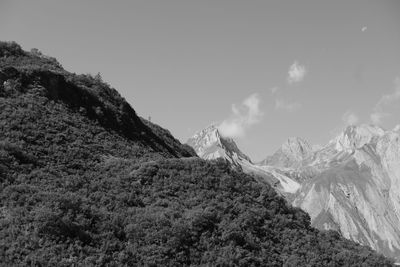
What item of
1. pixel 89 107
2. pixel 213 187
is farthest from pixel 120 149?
pixel 213 187

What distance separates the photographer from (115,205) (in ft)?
101

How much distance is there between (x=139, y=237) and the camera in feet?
90.2

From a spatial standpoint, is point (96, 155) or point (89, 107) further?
point (89, 107)

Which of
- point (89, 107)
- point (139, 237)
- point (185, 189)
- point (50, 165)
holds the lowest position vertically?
point (139, 237)

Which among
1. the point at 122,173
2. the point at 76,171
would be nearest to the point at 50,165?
the point at 76,171

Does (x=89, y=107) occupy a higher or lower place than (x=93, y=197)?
higher

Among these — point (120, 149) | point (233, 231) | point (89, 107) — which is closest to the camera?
point (233, 231)

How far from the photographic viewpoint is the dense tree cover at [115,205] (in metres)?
25.3

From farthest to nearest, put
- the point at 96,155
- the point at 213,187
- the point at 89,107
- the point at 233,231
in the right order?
1. the point at 89,107
2. the point at 96,155
3. the point at 213,187
4. the point at 233,231

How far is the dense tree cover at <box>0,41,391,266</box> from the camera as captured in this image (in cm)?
2533

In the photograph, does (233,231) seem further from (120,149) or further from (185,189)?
(120,149)

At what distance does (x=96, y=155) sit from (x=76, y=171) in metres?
4.80

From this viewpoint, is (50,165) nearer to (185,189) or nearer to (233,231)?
(185,189)

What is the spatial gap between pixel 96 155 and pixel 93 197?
8.79 metres
